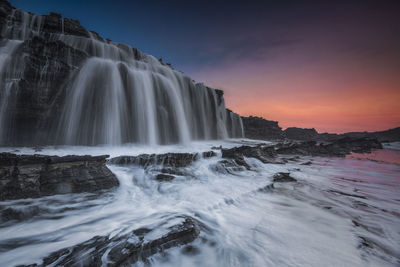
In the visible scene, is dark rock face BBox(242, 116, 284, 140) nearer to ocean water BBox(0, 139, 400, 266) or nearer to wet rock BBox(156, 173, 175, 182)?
ocean water BBox(0, 139, 400, 266)

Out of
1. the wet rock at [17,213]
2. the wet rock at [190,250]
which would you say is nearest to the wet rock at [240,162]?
the wet rock at [190,250]

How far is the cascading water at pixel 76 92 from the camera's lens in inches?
266

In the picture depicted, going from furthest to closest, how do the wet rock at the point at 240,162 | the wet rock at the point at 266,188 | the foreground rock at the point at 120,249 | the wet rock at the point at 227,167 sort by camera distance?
the wet rock at the point at 240,162
the wet rock at the point at 227,167
the wet rock at the point at 266,188
the foreground rock at the point at 120,249

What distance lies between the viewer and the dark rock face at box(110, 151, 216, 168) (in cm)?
564

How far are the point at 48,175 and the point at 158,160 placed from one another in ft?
10.1

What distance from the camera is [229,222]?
3.04 m

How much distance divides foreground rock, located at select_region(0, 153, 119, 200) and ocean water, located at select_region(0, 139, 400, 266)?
0.19 meters

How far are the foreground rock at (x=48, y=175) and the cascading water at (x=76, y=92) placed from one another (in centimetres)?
547

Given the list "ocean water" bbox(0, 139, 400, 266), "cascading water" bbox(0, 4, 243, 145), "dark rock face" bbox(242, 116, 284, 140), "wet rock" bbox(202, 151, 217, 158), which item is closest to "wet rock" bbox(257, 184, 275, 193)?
"ocean water" bbox(0, 139, 400, 266)

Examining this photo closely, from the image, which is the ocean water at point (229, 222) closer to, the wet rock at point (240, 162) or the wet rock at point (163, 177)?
the wet rock at point (163, 177)

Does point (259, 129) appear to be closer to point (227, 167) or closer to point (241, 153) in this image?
point (241, 153)

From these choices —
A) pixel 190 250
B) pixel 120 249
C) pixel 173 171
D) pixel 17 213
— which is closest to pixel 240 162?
pixel 173 171

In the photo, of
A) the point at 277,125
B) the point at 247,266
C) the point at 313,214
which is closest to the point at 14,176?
the point at 247,266

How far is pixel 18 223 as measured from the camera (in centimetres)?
246
